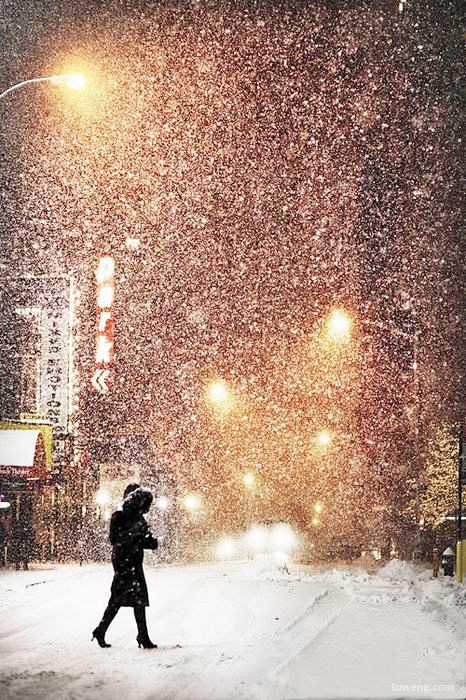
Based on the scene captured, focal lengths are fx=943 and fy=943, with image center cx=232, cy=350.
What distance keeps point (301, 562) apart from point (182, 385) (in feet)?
110

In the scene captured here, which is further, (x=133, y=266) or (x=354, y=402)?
(x=354, y=402)

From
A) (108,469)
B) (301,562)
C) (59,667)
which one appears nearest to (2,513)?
(301,562)

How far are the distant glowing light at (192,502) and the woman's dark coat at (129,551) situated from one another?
47410 millimetres

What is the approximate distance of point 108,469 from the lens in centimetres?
3938

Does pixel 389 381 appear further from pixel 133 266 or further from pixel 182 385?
pixel 133 266

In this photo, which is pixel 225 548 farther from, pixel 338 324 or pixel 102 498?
pixel 338 324

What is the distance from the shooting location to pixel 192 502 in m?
59.1

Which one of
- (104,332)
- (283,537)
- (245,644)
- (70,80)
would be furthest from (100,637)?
(283,537)

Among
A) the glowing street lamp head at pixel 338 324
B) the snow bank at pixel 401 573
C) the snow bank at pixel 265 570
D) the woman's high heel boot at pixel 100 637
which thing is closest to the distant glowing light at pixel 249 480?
the glowing street lamp head at pixel 338 324

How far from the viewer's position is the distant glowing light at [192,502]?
5743 cm

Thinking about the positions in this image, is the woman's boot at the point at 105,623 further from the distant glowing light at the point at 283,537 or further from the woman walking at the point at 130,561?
the distant glowing light at the point at 283,537

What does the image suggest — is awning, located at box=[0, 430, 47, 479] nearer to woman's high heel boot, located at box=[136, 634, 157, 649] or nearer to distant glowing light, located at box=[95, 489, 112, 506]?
distant glowing light, located at box=[95, 489, 112, 506]

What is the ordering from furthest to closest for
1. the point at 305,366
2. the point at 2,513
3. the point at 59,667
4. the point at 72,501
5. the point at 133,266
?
1. the point at 305,366
2. the point at 133,266
3. the point at 72,501
4. the point at 2,513
5. the point at 59,667

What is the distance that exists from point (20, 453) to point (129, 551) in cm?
1833
